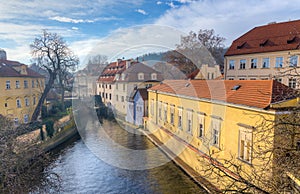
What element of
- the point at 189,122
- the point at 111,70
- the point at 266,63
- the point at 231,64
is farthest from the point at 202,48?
the point at 189,122

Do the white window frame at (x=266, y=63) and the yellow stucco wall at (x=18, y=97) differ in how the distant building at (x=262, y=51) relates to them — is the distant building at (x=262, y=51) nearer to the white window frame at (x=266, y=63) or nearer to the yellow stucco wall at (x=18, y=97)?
the white window frame at (x=266, y=63)

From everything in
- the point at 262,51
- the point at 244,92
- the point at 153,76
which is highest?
the point at 262,51

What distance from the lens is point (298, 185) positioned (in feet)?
12.5

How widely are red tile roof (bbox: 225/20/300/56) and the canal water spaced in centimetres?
1167

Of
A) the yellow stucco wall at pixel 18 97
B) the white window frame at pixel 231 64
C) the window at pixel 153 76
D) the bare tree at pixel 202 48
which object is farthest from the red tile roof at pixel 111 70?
the white window frame at pixel 231 64

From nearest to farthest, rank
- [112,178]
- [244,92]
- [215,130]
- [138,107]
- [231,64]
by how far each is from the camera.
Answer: [244,92], [215,130], [112,178], [138,107], [231,64]

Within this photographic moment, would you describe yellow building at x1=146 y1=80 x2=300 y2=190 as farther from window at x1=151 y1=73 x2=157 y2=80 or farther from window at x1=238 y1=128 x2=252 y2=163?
window at x1=151 y1=73 x2=157 y2=80

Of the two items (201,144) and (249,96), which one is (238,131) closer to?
(249,96)

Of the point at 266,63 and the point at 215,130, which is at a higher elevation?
the point at 266,63

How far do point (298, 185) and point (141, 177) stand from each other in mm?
6417

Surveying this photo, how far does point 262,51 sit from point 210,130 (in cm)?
1118

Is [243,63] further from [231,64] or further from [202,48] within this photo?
[202,48]

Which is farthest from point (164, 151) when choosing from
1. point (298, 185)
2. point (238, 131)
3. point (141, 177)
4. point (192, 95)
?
point (298, 185)

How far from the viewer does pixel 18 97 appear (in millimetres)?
16125
